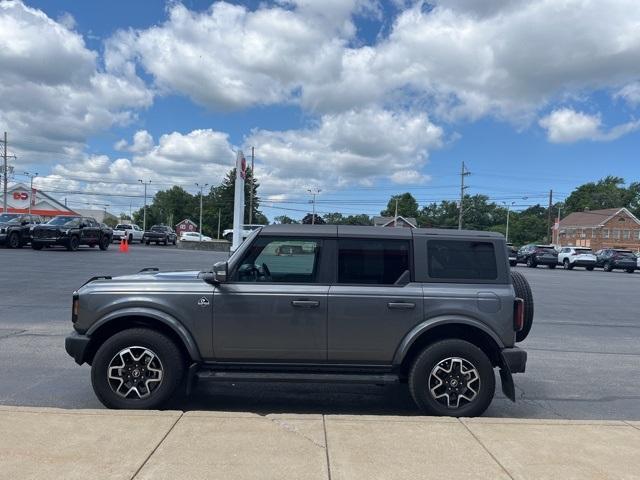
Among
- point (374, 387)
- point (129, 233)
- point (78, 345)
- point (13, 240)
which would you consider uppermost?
point (129, 233)

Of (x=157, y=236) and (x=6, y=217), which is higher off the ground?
(x=6, y=217)

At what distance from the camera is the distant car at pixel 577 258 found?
40.0 meters

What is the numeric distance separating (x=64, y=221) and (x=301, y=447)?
2951 cm

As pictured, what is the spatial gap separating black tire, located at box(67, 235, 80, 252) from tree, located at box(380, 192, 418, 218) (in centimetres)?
9293

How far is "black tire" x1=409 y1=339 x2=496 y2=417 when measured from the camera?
5109mm

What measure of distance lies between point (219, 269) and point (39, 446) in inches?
77.5

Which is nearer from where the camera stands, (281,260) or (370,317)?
(370,317)

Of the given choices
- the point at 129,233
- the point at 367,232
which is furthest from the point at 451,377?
the point at 129,233

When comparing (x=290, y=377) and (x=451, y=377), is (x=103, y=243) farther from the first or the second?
(x=451, y=377)

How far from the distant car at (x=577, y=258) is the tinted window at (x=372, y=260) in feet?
128

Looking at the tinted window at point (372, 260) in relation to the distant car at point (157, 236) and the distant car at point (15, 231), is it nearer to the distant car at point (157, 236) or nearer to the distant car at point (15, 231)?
the distant car at point (15, 231)

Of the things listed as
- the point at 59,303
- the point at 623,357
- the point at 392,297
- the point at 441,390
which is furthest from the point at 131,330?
the point at 59,303

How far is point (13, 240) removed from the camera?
96.4ft

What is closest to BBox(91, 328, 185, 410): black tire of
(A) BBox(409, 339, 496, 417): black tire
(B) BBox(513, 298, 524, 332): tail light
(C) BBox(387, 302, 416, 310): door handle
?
(C) BBox(387, 302, 416, 310): door handle
